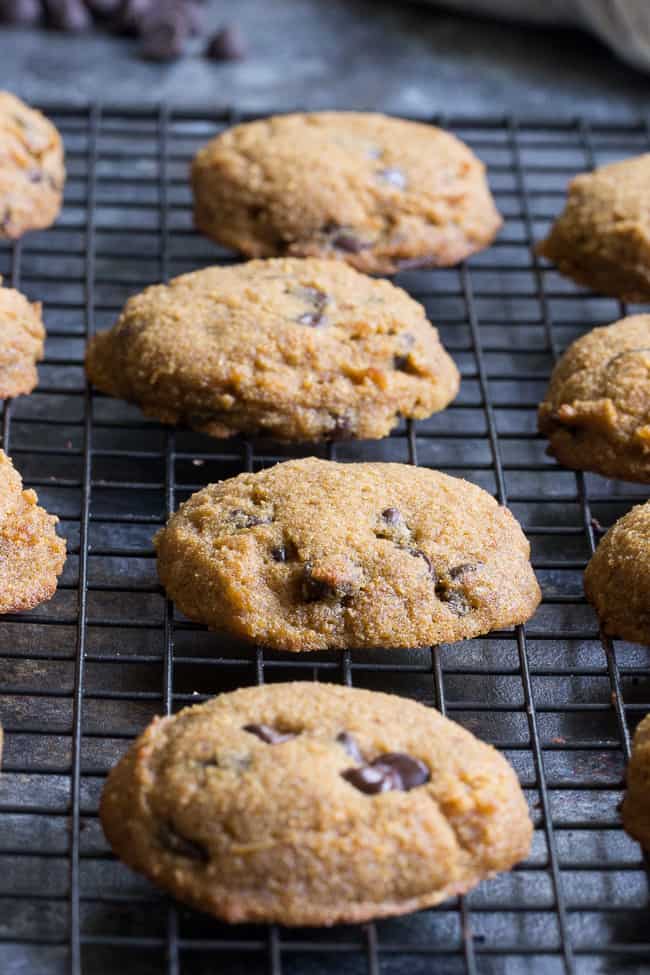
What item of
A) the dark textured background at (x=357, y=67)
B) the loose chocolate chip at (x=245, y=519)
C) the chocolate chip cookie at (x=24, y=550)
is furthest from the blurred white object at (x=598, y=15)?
the chocolate chip cookie at (x=24, y=550)

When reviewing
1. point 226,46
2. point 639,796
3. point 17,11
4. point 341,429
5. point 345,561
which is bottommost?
point 17,11

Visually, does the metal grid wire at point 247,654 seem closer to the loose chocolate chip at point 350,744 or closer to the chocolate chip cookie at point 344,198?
the chocolate chip cookie at point 344,198

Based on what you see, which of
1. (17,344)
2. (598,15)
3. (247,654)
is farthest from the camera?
(598,15)

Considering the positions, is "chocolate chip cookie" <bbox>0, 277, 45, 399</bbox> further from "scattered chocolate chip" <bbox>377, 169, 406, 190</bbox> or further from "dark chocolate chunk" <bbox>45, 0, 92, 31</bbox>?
"dark chocolate chunk" <bbox>45, 0, 92, 31</bbox>

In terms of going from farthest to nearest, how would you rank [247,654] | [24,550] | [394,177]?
[394,177] < [247,654] < [24,550]

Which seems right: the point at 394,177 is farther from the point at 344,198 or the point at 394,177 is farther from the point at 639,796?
the point at 639,796

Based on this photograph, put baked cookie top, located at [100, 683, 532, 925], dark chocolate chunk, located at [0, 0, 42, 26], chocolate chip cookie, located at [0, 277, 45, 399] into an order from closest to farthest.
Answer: baked cookie top, located at [100, 683, 532, 925] → chocolate chip cookie, located at [0, 277, 45, 399] → dark chocolate chunk, located at [0, 0, 42, 26]

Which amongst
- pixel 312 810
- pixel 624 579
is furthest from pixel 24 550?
pixel 624 579

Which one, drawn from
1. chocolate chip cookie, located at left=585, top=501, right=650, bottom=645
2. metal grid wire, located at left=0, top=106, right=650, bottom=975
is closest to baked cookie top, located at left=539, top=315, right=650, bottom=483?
metal grid wire, located at left=0, top=106, right=650, bottom=975
